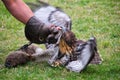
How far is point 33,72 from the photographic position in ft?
18.9

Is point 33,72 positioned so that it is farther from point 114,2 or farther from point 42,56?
point 114,2

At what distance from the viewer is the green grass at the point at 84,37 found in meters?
5.64

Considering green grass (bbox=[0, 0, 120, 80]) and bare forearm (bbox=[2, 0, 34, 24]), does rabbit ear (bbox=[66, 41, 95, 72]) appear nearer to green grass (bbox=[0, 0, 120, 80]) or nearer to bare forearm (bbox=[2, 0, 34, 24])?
green grass (bbox=[0, 0, 120, 80])

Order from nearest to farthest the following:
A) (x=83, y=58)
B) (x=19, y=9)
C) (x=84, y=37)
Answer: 1. (x=83, y=58)
2. (x=19, y=9)
3. (x=84, y=37)

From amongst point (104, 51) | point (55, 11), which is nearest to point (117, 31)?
point (104, 51)

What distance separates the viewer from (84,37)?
782 centimetres

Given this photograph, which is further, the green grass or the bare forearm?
the bare forearm

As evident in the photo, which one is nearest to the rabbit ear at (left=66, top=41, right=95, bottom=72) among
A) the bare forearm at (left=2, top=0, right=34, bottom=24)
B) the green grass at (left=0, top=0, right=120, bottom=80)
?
the green grass at (left=0, top=0, right=120, bottom=80)

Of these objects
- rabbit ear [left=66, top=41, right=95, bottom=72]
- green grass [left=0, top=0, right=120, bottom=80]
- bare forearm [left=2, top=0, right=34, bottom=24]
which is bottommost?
green grass [left=0, top=0, right=120, bottom=80]

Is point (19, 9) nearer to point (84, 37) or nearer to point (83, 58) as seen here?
point (83, 58)

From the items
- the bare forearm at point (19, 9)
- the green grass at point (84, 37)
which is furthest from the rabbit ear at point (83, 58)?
the bare forearm at point (19, 9)

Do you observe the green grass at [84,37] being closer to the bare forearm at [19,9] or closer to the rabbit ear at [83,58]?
the rabbit ear at [83,58]

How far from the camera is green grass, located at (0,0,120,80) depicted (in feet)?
18.5

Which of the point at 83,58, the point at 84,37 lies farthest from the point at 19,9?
the point at 84,37
